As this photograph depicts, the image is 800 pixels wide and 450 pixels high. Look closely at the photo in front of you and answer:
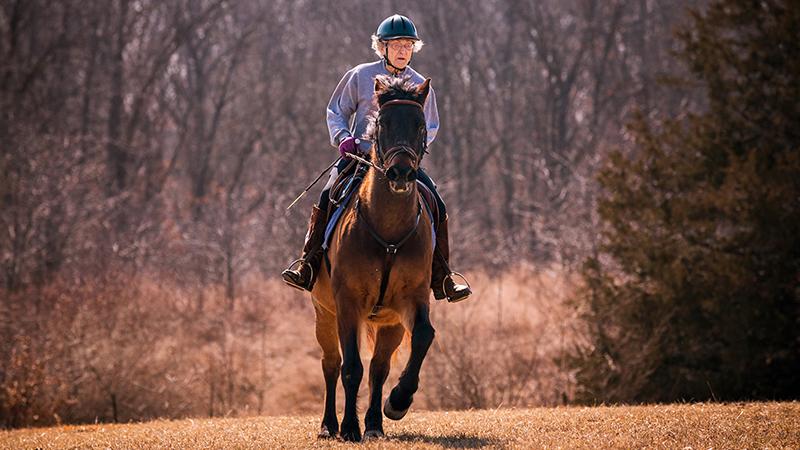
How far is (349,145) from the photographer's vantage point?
9328mm

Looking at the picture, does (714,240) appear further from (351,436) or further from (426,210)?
(351,436)

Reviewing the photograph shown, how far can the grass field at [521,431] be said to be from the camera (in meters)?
8.41

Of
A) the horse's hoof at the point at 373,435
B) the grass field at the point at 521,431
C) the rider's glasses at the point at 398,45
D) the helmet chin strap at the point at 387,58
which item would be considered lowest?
the grass field at the point at 521,431

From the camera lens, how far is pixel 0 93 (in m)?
32.6

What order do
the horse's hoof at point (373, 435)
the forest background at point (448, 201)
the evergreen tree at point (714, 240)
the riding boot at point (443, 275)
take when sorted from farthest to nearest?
the forest background at point (448, 201) → the evergreen tree at point (714, 240) → the riding boot at point (443, 275) → the horse's hoof at point (373, 435)

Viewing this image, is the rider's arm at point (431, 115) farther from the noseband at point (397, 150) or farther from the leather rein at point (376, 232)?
the noseband at point (397, 150)

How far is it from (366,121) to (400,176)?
6.89ft

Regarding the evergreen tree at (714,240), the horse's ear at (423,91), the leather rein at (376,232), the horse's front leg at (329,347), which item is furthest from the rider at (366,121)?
the evergreen tree at (714,240)

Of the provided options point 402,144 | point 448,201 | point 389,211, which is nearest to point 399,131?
point 402,144

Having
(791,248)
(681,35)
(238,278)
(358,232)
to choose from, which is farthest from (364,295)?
(238,278)

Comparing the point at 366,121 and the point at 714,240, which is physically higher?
the point at 366,121

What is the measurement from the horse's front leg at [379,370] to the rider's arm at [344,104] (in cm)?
184

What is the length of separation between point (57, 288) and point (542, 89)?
26.1 metres

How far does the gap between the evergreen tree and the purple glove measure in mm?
8084
